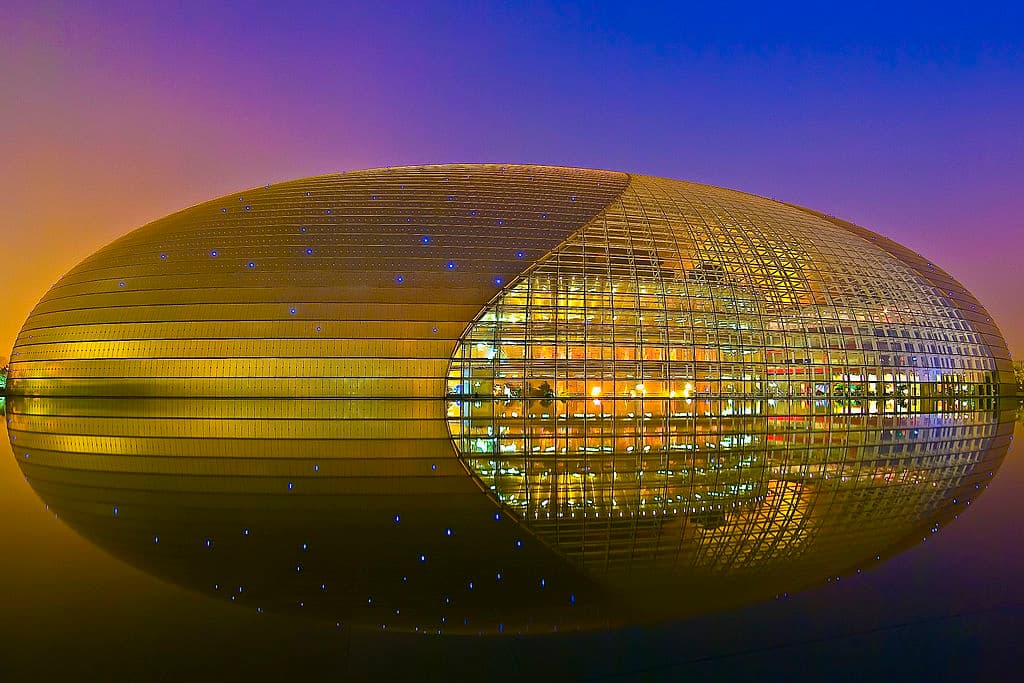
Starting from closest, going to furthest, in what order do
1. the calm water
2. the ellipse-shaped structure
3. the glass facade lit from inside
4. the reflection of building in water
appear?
the calm water → the reflection of building in water → the ellipse-shaped structure → the glass facade lit from inside

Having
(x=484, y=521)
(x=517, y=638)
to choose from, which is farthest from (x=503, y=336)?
(x=517, y=638)

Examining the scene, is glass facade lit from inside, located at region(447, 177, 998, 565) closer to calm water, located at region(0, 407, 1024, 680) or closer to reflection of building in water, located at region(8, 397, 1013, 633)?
reflection of building in water, located at region(8, 397, 1013, 633)

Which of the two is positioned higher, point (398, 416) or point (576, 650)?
point (576, 650)

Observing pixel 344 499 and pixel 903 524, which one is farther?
pixel 344 499

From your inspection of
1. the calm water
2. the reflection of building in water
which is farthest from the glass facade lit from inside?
the calm water

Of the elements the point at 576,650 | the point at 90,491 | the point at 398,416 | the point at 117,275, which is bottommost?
the point at 398,416

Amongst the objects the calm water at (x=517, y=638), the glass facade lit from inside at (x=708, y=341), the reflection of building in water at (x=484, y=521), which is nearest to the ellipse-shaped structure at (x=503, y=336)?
the glass facade lit from inside at (x=708, y=341)

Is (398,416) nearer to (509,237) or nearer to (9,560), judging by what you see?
(509,237)

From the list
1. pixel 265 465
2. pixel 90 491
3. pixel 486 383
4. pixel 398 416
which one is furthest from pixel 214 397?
pixel 90 491
